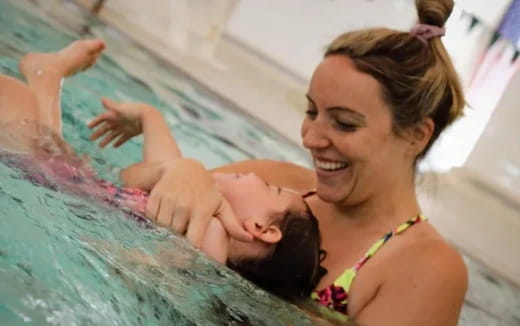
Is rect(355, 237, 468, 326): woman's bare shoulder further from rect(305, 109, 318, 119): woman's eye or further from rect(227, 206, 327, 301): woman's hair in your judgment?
rect(305, 109, 318, 119): woman's eye

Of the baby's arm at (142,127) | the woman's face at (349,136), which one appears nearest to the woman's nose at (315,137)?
the woman's face at (349,136)

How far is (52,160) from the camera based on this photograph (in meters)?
1.42

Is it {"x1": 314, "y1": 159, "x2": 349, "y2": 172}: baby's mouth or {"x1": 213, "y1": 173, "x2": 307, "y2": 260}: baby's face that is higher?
{"x1": 314, "y1": 159, "x2": 349, "y2": 172}: baby's mouth

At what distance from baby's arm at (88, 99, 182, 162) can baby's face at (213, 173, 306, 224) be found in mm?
205

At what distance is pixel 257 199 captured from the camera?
1.46 metres

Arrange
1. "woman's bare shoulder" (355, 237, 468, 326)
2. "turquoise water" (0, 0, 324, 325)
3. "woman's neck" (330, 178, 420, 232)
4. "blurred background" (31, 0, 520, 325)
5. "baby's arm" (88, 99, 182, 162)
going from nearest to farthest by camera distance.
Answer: "turquoise water" (0, 0, 324, 325) → "woman's bare shoulder" (355, 237, 468, 326) → "woman's neck" (330, 178, 420, 232) → "baby's arm" (88, 99, 182, 162) → "blurred background" (31, 0, 520, 325)

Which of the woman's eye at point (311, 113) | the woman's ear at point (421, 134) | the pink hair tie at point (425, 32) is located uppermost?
the pink hair tie at point (425, 32)

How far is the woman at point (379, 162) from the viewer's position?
135 cm

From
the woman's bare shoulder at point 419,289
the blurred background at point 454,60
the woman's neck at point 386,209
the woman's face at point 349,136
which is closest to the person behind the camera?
the woman's bare shoulder at point 419,289

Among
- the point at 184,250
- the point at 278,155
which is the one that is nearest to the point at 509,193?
the point at 278,155

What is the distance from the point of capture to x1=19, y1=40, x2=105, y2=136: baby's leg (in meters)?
1.73

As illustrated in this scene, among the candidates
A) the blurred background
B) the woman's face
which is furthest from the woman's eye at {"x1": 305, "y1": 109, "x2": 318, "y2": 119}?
the blurred background

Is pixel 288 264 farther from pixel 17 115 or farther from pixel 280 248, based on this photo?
pixel 17 115

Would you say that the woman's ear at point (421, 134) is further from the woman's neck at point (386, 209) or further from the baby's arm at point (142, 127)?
the baby's arm at point (142, 127)
